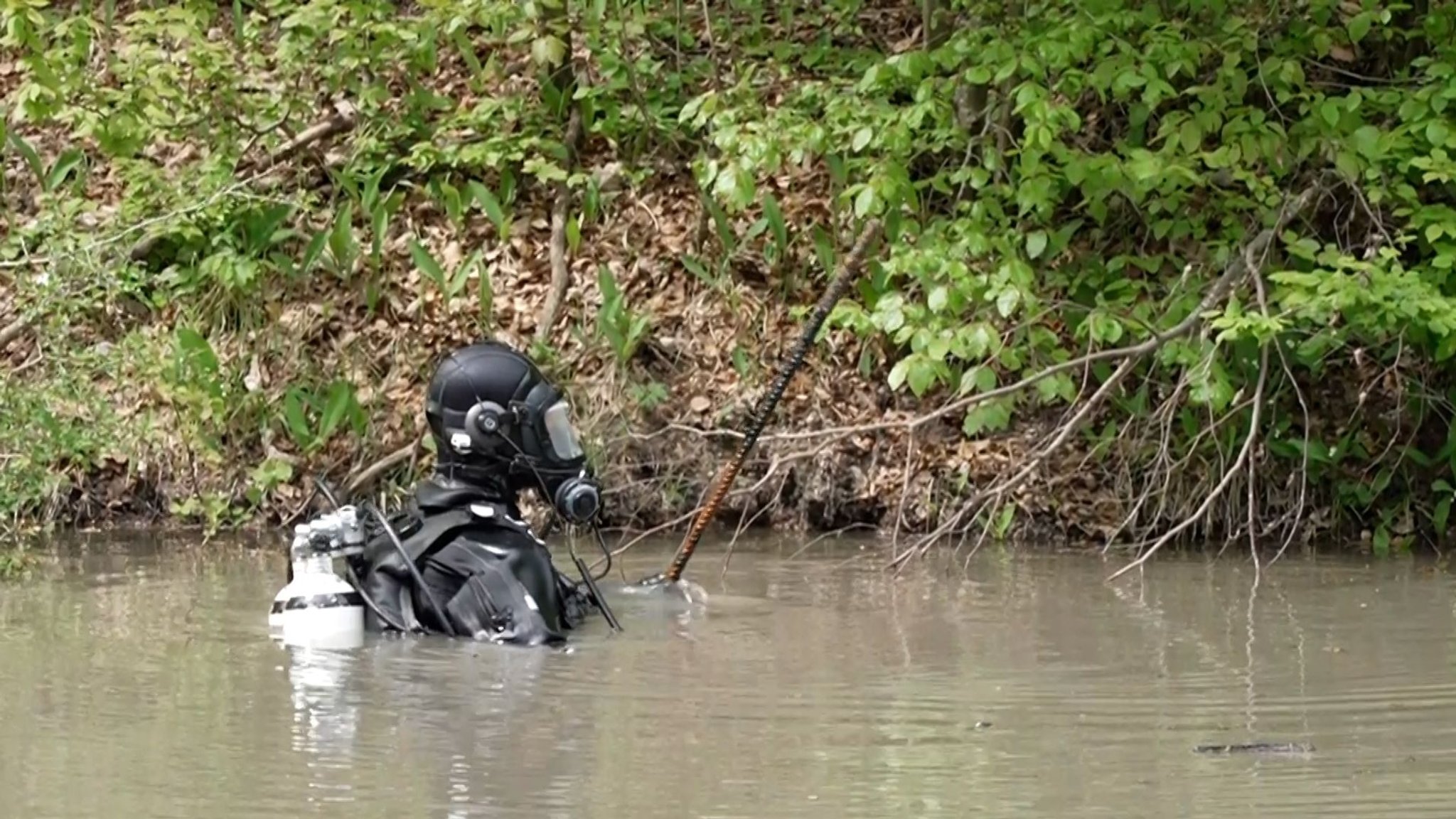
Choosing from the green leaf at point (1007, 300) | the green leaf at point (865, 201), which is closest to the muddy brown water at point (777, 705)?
the green leaf at point (1007, 300)

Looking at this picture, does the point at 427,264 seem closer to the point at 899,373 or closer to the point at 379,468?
the point at 379,468

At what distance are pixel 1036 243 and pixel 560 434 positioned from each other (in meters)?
3.57

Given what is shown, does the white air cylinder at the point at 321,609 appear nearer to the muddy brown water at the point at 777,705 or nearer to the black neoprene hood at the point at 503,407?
the muddy brown water at the point at 777,705

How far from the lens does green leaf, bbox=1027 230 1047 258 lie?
10.1m

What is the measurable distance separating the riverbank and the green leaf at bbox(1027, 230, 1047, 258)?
18 millimetres

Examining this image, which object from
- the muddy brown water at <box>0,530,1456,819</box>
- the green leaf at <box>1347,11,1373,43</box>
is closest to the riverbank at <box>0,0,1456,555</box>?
Result: the green leaf at <box>1347,11,1373,43</box>

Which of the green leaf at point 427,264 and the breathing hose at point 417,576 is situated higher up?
the green leaf at point 427,264

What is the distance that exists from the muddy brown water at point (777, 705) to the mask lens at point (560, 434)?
62cm

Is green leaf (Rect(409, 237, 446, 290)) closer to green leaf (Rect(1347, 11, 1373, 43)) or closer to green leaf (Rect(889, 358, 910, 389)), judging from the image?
green leaf (Rect(889, 358, 910, 389))

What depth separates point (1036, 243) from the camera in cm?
1014

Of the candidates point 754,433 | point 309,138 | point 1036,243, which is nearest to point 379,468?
point 309,138

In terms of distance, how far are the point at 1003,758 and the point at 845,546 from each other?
4.76m

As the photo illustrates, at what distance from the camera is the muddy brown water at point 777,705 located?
5117mm

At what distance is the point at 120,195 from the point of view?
13023 mm
